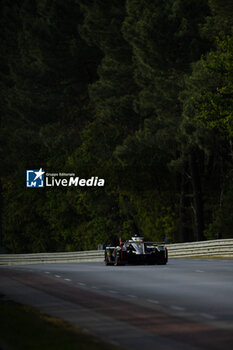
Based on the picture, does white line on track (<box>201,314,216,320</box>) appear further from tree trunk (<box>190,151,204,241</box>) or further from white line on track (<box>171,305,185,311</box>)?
tree trunk (<box>190,151,204,241</box>)

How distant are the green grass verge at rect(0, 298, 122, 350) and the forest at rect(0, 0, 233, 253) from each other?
29.5 m

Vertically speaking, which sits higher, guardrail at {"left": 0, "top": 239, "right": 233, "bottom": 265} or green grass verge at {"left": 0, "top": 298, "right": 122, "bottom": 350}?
guardrail at {"left": 0, "top": 239, "right": 233, "bottom": 265}

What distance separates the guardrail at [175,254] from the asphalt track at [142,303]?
15316mm

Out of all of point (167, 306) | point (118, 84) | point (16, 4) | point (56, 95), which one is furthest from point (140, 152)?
point (167, 306)

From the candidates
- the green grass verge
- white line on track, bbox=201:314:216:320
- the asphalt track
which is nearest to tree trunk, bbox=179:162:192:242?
the asphalt track

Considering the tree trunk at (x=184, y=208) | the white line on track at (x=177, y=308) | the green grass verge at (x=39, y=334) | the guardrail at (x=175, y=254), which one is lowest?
the green grass verge at (x=39, y=334)

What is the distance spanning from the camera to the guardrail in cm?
4472

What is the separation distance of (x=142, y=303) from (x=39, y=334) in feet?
18.2

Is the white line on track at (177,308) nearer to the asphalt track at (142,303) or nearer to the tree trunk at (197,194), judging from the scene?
the asphalt track at (142,303)

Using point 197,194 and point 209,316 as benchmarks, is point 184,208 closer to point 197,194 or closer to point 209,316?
point 197,194

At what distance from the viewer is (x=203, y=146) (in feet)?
169

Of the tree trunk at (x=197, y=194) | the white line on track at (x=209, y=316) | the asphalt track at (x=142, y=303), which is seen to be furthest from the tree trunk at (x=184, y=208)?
the white line on track at (x=209, y=316)

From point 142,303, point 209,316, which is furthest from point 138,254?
point 209,316

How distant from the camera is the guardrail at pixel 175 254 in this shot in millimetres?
44719
